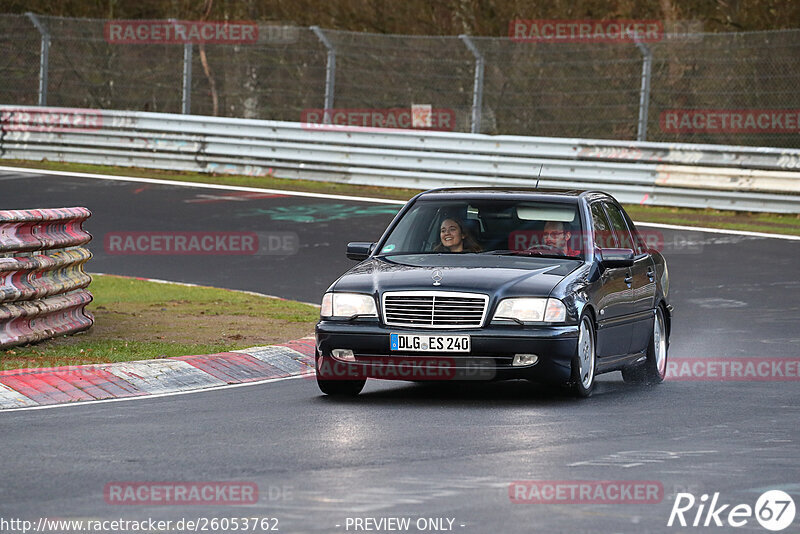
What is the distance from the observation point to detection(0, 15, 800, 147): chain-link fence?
2767 centimetres

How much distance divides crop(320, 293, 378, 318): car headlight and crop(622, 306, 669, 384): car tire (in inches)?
97.5

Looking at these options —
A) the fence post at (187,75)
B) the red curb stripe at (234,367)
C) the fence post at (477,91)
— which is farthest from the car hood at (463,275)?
the fence post at (187,75)

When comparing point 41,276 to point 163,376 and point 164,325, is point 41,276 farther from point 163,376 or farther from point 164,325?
point 163,376

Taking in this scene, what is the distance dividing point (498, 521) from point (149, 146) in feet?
81.1

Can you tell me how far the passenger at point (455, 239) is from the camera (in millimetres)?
11734

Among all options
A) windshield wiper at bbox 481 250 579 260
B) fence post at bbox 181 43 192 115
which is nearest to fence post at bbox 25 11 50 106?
fence post at bbox 181 43 192 115

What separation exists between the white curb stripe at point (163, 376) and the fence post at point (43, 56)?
813 inches

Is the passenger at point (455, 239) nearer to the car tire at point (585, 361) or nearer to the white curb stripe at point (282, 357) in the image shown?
the car tire at point (585, 361)

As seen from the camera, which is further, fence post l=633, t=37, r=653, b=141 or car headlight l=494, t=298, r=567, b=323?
fence post l=633, t=37, r=653, b=141

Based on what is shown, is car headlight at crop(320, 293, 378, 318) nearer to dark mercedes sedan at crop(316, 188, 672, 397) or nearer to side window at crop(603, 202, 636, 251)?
dark mercedes sedan at crop(316, 188, 672, 397)

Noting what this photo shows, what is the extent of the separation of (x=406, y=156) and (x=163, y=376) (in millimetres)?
16686

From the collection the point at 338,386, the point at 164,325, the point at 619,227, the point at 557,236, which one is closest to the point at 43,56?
the point at 164,325

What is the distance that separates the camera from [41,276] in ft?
43.8

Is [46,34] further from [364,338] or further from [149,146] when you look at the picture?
[364,338]
